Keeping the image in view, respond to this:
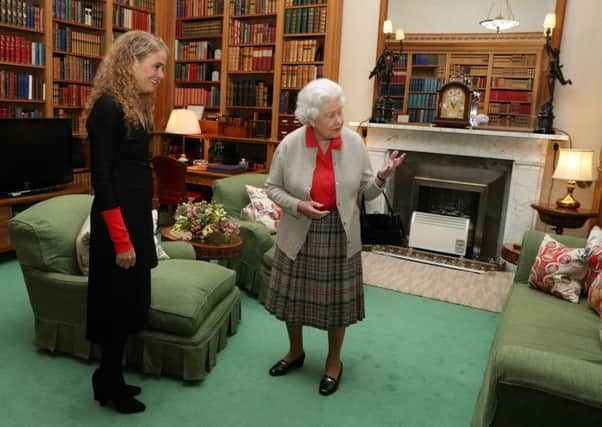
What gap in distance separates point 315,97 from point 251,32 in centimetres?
384

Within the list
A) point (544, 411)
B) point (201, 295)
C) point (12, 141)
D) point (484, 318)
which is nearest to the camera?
point (544, 411)

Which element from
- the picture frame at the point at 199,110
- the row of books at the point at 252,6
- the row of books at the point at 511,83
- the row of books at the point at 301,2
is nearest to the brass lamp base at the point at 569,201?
the row of books at the point at 511,83

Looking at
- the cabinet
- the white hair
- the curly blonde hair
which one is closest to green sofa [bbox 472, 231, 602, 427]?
the white hair

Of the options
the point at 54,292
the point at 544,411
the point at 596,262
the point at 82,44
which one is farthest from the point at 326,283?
the point at 82,44

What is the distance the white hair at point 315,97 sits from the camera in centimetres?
217

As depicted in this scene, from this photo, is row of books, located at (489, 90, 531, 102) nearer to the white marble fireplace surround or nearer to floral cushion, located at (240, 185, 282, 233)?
the white marble fireplace surround

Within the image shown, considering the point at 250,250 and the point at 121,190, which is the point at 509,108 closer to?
the point at 250,250

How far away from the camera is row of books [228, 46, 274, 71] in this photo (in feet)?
18.4

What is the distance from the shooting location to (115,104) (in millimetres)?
1808

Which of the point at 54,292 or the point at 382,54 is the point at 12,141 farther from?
the point at 382,54

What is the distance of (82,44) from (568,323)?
5121mm

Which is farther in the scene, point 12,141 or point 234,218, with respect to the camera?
point 12,141

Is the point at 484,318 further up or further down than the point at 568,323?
further down

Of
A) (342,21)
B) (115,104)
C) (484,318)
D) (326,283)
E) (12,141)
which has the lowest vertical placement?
(484,318)
